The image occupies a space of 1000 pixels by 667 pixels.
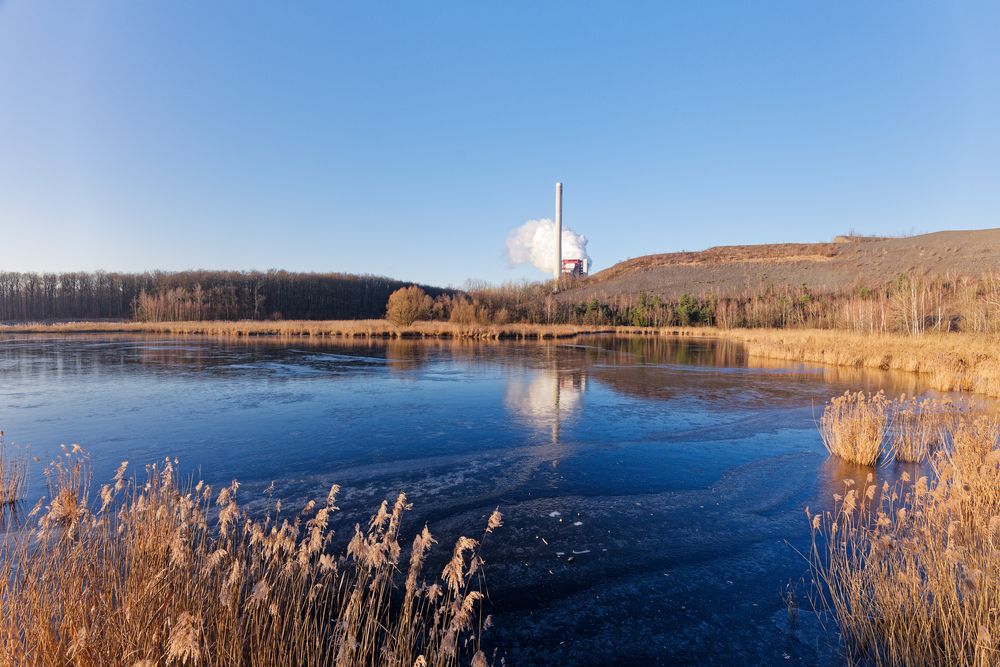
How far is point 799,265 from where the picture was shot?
86750 millimetres

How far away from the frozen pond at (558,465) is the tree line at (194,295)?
73325 mm

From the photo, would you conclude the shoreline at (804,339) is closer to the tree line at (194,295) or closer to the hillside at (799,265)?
the hillside at (799,265)

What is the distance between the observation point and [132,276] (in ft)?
359

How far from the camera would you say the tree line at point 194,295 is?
91.6 meters

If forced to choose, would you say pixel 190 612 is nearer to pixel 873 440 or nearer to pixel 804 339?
pixel 873 440

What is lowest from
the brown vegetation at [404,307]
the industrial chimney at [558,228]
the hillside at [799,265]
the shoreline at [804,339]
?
the shoreline at [804,339]

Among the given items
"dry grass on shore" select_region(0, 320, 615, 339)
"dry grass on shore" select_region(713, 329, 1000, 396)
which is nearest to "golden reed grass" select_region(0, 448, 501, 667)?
"dry grass on shore" select_region(713, 329, 1000, 396)

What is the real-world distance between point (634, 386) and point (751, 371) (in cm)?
730

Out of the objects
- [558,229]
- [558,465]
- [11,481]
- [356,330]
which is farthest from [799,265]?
[11,481]

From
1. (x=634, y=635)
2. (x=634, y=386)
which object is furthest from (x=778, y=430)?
(x=634, y=635)

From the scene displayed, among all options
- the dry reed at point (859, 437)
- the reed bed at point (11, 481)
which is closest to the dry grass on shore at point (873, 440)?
the dry reed at point (859, 437)

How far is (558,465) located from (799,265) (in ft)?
301

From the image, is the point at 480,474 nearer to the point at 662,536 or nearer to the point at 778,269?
the point at 662,536

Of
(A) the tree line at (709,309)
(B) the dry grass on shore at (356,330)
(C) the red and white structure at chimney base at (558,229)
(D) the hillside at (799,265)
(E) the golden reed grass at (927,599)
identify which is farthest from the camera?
(C) the red and white structure at chimney base at (558,229)
